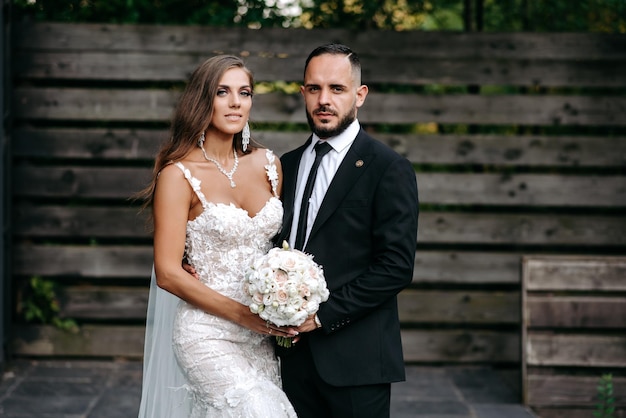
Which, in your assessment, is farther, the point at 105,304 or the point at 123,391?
the point at 105,304

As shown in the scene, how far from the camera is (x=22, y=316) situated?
596cm

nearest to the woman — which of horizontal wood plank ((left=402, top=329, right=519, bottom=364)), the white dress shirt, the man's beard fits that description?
the white dress shirt

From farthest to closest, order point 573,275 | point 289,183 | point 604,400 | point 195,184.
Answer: point 573,275, point 604,400, point 289,183, point 195,184

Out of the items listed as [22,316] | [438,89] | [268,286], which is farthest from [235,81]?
[438,89]

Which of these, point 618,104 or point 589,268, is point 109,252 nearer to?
point 589,268

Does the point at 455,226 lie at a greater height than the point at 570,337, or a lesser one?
greater

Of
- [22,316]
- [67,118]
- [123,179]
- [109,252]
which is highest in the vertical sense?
[67,118]

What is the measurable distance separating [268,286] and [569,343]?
2.93m

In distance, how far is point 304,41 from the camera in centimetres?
584

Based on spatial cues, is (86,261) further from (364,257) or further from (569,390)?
(569,390)

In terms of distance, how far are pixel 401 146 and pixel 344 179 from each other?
2.73 metres

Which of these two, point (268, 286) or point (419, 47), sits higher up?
point (419, 47)

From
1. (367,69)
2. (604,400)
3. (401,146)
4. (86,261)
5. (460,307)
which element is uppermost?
(367,69)

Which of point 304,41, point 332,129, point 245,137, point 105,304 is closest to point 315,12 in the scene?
point 304,41
